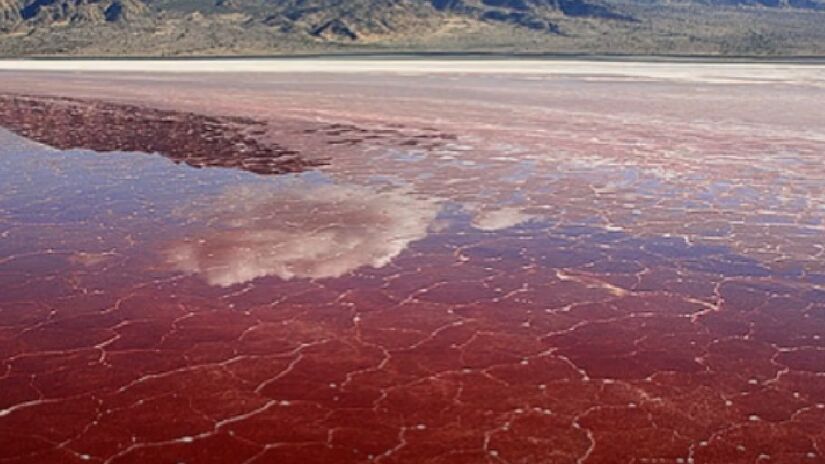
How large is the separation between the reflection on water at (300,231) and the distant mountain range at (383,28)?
176ft

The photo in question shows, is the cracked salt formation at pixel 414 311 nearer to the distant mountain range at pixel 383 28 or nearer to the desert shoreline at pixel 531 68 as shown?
the desert shoreline at pixel 531 68

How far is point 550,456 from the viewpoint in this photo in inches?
165

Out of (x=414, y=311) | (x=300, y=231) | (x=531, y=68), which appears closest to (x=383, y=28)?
(x=531, y=68)

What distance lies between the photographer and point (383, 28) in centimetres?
8006

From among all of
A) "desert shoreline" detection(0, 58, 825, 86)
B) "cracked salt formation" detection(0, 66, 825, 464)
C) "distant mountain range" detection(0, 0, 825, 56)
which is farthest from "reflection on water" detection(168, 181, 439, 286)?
"distant mountain range" detection(0, 0, 825, 56)

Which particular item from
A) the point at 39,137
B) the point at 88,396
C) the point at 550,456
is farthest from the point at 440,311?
the point at 39,137

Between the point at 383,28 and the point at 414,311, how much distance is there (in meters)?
76.6

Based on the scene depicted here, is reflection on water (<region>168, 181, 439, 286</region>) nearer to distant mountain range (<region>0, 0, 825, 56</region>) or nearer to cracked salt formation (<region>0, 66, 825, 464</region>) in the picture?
cracked salt formation (<region>0, 66, 825, 464</region>)

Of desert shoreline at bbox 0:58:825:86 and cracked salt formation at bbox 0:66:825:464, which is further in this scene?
desert shoreline at bbox 0:58:825:86

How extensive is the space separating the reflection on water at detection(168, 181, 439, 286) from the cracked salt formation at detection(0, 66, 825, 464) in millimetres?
40

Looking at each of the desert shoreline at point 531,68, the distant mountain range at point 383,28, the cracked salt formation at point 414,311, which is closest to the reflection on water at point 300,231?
the cracked salt formation at point 414,311

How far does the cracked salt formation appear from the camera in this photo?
445 centimetres

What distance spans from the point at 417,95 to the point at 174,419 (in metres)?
23.4

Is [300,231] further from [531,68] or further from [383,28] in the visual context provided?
[383,28]
